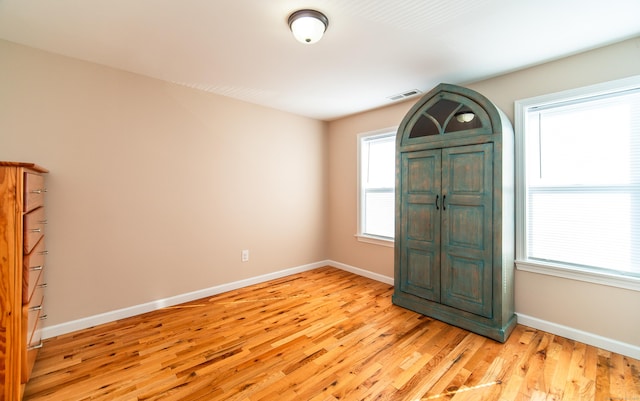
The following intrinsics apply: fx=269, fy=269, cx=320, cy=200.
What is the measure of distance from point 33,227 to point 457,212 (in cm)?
335

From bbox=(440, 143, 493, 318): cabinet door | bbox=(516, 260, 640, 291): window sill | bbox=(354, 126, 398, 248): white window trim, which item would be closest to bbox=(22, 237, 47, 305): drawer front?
bbox=(440, 143, 493, 318): cabinet door

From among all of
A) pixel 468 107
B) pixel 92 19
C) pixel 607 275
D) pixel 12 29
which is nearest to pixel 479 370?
pixel 607 275

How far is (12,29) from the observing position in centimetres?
200

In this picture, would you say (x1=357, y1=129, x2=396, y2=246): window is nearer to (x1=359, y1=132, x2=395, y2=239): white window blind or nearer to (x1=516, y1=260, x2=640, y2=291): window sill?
(x1=359, y1=132, x2=395, y2=239): white window blind

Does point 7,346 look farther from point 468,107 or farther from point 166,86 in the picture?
point 468,107

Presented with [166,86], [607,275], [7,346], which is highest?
[166,86]

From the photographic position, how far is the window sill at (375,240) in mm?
3693

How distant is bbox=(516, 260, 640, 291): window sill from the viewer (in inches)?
82.4

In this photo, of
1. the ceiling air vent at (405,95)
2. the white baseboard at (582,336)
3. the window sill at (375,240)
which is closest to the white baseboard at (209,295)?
the white baseboard at (582,336)

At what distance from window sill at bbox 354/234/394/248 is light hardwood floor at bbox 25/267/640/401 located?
41.5 inches

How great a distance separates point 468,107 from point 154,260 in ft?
11.4

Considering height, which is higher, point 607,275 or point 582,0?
point 582,0

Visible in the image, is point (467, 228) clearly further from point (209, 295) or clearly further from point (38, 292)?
point (38, 292)

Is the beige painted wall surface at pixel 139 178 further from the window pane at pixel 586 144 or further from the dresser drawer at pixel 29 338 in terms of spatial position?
the window pane at pixel 586 144
